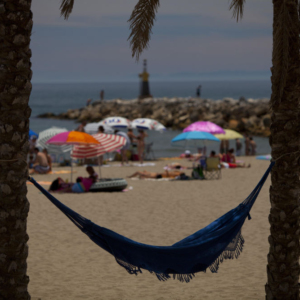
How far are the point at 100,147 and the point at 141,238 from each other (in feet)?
18.5

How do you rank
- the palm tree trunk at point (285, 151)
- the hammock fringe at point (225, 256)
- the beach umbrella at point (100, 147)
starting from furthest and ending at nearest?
1. the beach umbrella at point (100, 147)
2. the hammock fringe at point (225, 256)
3. the palm tree trunk at point (285, 151)

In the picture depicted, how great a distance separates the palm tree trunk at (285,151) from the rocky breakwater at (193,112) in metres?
34.4

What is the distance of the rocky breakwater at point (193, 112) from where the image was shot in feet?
139

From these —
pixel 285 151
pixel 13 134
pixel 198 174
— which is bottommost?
pixel 198 174

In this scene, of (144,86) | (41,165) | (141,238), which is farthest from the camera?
(144,86)

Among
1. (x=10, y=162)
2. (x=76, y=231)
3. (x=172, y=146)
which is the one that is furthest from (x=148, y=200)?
(x=172, y=146)

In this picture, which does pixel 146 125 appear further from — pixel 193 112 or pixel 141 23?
pixel 193 112

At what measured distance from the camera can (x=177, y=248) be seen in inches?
197

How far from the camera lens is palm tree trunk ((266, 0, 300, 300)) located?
15.7ft

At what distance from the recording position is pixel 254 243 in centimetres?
802

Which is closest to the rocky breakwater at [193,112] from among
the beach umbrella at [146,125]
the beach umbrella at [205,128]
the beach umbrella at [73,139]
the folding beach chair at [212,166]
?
the beach umbrella at [146,125]

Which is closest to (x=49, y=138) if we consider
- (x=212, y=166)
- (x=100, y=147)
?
(x=100, y=147)

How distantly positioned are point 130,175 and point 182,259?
11.0 metres

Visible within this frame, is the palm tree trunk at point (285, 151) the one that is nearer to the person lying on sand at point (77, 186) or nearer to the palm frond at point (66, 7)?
the palm frond at point (66, 7)
